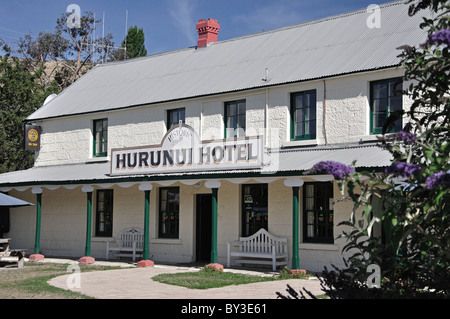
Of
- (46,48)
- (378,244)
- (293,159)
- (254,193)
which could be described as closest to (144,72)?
(254,193)

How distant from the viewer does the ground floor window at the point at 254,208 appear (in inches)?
651

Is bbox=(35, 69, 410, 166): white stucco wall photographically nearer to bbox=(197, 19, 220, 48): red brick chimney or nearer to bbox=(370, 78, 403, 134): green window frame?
bbox=(370, 78, 403, 134): green window frame

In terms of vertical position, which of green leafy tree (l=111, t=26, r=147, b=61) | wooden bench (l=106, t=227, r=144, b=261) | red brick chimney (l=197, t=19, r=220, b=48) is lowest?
wooden bench (l=106, t=227, r=144, b=261)

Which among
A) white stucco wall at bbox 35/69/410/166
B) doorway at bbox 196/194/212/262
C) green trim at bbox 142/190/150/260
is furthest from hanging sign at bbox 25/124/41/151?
doorway at bbox 196/194/212/262

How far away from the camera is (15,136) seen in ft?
100

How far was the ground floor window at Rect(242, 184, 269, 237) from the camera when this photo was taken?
16.5m

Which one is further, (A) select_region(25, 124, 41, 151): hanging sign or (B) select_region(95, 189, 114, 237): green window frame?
(A) select_region(25, 124, 41, 151): hanging sign

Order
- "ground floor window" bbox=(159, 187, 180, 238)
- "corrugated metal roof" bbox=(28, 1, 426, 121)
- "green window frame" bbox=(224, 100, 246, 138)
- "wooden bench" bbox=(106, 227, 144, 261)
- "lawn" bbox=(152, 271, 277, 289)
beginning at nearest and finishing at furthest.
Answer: "lawn" bbox=(152, 271, 277, 289)
"corrugated metal roof" bbox=(28, 1, 426, 121)
"green window frame" bbox=(224, 100, 246, 138)
"ground floor window" bbox=(159, 187, 180, 238)
"wooden bench" bbox=(106, 227, 144, 261)

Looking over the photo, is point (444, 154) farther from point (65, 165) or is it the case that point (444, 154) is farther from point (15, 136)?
point (15, 136)

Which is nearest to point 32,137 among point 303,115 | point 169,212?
point 169,212

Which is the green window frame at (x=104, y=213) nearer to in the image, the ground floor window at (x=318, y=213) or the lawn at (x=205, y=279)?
the lawn at (x=205, y=279)

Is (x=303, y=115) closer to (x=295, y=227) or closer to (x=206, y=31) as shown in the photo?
(x=295, y=227)

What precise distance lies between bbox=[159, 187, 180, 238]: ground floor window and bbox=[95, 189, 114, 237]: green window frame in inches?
83.4
